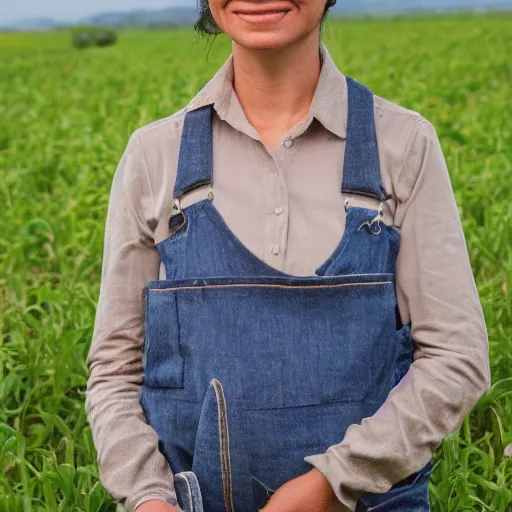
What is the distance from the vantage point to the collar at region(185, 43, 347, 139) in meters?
1.83

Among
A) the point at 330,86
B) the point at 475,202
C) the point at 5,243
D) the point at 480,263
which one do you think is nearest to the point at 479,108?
the point at 475,202

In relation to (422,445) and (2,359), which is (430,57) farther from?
(422,445)

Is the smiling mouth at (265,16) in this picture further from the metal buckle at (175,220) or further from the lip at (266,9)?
the metal buckle at (175,220)

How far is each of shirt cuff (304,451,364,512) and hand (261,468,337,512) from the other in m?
0.01

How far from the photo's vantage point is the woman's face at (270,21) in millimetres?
1751

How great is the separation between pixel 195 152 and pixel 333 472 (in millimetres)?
578

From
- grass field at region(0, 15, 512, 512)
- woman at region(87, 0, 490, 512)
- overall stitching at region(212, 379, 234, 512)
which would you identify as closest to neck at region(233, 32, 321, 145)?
woman at region(87, 0, 490, 512)

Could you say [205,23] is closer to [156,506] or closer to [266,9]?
[266,9]

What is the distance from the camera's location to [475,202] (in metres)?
4.27

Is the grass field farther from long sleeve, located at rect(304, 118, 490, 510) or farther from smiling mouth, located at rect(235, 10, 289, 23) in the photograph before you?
long sleeve, located at rect(304, 118, 490, 510)

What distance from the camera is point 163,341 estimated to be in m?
1.76

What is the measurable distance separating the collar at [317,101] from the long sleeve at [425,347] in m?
0.14

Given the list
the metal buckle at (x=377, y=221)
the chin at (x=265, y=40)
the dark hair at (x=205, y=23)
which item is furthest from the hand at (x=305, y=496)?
the dark hair at (x=205, y=23)

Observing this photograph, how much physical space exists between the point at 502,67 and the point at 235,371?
885 centimetres
